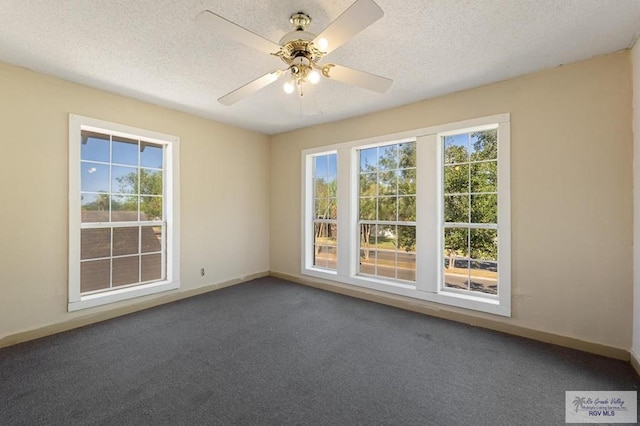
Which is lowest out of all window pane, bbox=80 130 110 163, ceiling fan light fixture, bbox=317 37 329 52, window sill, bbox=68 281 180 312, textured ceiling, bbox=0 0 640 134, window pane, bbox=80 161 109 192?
window sill, bbox=68 281 180 312

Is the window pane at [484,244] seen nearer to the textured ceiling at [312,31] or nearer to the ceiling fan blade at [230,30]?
the textured ceiling at [312,31]

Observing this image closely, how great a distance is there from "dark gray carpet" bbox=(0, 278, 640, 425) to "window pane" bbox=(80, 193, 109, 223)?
1.19 m

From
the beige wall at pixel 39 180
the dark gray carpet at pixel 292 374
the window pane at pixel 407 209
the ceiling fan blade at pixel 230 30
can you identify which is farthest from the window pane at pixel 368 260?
the ceiling fan blade at pixel 230 30

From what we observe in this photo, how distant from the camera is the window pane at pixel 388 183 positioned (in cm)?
375

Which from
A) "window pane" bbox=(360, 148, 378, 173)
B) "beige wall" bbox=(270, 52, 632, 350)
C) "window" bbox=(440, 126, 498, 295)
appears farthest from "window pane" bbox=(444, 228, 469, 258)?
"window pane" bbox=(360, 148, 378, 173)

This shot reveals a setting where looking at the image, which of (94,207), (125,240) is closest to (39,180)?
(94,207)

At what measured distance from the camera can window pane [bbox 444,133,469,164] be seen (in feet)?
10.6

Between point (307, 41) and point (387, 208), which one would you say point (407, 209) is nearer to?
point (387, 208)

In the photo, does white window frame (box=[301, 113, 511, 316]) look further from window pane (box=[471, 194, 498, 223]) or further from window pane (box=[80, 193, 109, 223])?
window pane (box=[80, 193, 109, 223])

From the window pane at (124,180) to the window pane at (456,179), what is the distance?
3.90 metres

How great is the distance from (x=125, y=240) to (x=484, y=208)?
14.0ft

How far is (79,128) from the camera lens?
117 inches

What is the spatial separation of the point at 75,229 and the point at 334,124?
11.3 ft

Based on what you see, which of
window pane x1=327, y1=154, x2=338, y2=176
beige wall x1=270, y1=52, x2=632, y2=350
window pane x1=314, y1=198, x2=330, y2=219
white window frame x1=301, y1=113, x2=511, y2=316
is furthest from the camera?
window pane x1=314, y1=198, x2=330, y2=219
